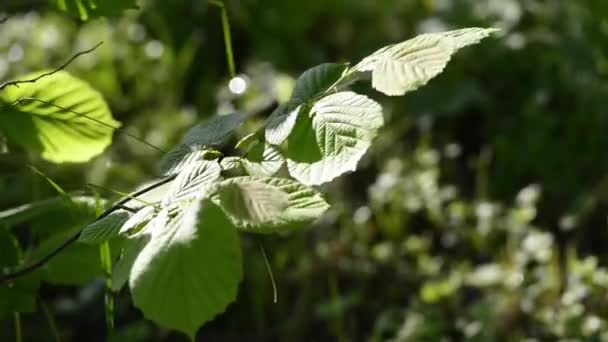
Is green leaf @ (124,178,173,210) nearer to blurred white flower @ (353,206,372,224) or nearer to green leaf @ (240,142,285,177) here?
green leaf @ (240,142,285,177)

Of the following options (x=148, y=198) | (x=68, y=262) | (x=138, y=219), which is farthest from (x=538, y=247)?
(x=138, y=219)

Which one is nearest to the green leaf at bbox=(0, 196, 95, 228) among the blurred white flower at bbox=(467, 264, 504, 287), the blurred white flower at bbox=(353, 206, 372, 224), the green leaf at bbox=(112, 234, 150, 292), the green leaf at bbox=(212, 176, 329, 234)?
the green leaf at bbox=(112, 234, 150, 292)

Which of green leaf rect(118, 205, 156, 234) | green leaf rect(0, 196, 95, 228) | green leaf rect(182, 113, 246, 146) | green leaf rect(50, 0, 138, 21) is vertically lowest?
green leaf rect(0, 196, 95, 228)

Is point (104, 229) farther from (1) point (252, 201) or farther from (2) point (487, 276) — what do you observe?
(2) point (487, 276)

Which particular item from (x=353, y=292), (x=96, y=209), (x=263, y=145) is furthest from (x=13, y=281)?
(x=353, y=292)

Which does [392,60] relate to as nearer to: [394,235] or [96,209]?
[96,209]

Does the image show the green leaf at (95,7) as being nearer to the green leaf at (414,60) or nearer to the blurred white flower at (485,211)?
the green leaf at (414,60)

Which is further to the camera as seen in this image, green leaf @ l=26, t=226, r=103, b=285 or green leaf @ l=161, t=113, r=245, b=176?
green leaf @ l=26, t=226, r=103, b=285
